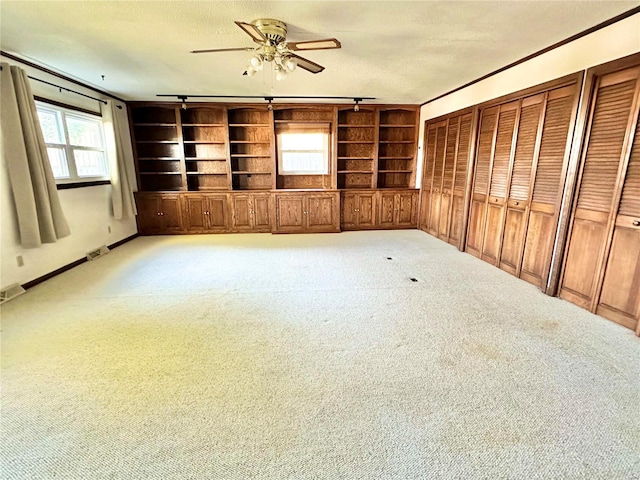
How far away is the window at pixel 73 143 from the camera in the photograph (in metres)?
4.02

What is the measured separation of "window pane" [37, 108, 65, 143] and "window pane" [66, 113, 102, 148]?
6.5 inches

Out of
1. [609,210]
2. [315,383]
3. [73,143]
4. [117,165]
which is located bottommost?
[315,383]

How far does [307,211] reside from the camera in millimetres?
6215

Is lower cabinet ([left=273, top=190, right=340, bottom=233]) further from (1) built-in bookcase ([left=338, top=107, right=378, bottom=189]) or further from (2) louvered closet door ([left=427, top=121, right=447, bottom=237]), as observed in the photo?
(2) louvered closet door ([left=427, top=121, right=447, bottom=237])

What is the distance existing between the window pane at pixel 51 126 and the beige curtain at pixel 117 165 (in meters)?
0.88

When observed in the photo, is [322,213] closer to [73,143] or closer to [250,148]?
[250,148]

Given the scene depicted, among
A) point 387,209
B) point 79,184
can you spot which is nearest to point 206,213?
point 79,184

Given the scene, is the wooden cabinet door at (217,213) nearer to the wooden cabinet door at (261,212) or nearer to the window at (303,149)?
the wooden cabinet door at (261,212)

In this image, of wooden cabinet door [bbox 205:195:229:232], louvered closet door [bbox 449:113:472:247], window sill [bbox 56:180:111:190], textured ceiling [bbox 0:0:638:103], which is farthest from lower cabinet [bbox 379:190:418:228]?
window sill [bbox 56:180:111:190]

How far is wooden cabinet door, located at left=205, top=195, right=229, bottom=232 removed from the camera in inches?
242

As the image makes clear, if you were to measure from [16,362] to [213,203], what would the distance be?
428cm

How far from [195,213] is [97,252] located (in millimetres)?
1827

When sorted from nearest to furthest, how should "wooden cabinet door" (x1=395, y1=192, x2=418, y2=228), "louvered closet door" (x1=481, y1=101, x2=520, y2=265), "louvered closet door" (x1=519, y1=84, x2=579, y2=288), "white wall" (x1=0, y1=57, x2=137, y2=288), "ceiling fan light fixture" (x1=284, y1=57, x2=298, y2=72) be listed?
"ceiling fan light fixture" (x1=284, y1=57, x2=298, y2=72) < "louvered closet door" (x1=519, y1=84, x2=579, y2=288) < "white wall" (x1=0, y1=57, x2=137, y2=288) < "louvered closet door" (x1=481, y1=101, x2=520, y2=265) < "wooden cabinet door" (x1=395, y1=192, x2=418, y2=228)

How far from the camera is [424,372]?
2.05 m
